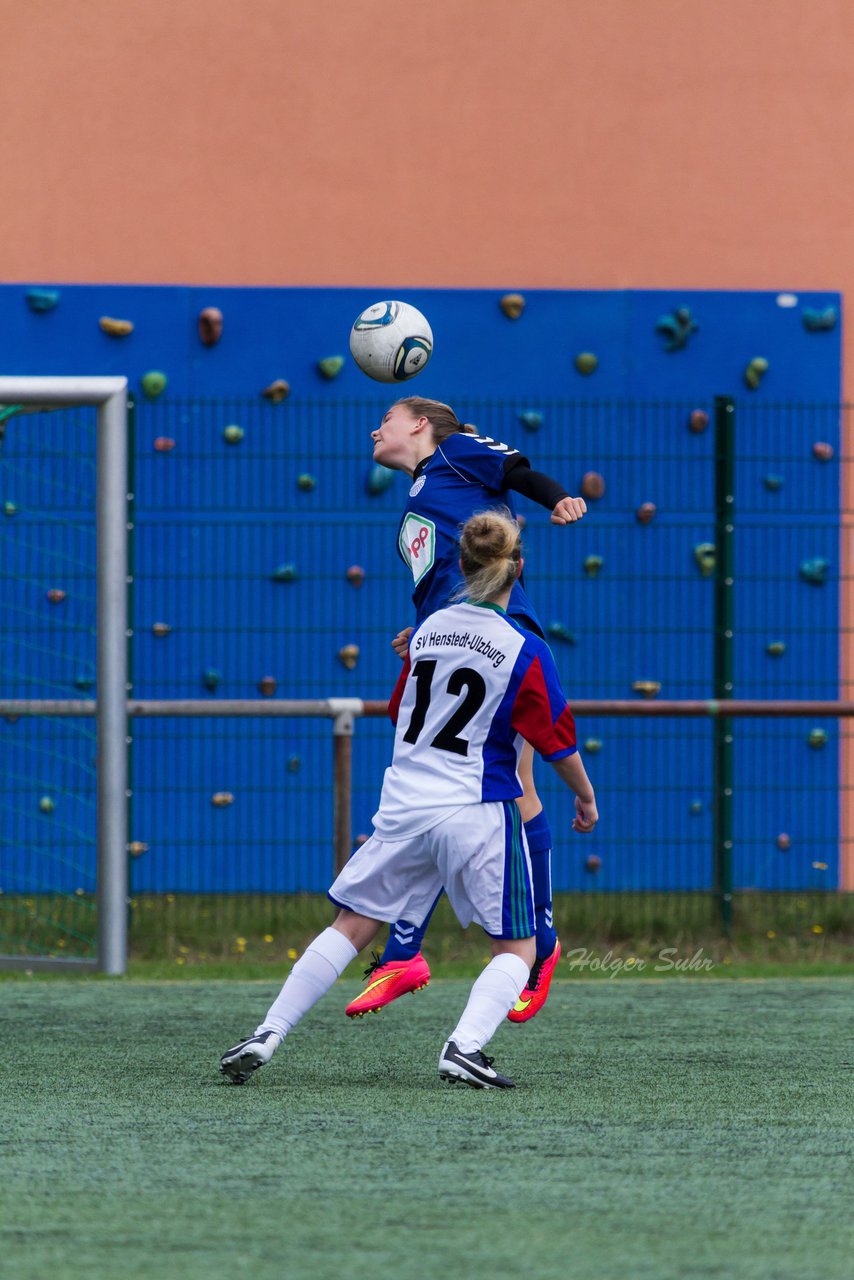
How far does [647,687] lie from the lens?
28.2ft

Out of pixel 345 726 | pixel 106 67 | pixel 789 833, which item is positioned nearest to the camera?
pixel 345 726

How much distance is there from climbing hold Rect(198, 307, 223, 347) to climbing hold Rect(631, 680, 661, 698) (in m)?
Answer: 2.70

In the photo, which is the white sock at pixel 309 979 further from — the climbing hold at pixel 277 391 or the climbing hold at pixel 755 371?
the climbing hold at pixel 755 371

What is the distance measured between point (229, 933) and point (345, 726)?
1.02m

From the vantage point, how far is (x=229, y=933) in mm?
Answer: 7680

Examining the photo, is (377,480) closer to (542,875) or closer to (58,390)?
(58,390)

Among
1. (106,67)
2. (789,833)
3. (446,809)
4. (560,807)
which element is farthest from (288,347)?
(446,809)

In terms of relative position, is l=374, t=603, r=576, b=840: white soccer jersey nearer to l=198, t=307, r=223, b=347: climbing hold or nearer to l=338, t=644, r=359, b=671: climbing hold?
l=338, t=644, r=359, b=671: climbing hold

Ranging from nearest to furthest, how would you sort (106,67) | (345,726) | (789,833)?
(345,726), (789,833), (106,67)

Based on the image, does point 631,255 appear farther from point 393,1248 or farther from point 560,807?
point 393,1248

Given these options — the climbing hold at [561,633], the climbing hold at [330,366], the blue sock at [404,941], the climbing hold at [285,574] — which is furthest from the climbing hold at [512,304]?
the blue sock at [404,941]

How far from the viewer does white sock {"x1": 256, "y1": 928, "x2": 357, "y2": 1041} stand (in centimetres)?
442

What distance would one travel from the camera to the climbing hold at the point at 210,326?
31.1 ft

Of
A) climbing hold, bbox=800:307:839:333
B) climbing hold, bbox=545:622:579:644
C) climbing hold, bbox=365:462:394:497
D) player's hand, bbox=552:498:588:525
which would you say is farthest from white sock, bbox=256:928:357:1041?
climbing hold, bbox=800:307:839:333
